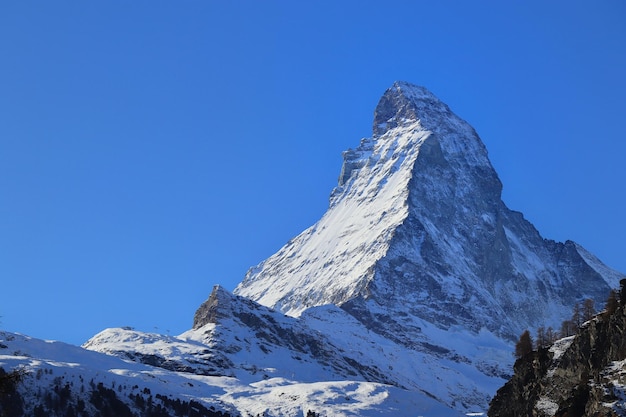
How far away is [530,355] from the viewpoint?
136875mm

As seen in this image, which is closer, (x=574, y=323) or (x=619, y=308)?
(x=619, y=308)

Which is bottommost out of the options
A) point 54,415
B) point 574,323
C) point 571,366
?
point 54,415

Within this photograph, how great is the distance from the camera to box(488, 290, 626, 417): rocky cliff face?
9050 centimetres

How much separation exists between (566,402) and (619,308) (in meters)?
15.0

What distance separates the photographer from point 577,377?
11662cm

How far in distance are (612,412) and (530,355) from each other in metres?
51.9

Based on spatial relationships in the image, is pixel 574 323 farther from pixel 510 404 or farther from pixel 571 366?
pixel 571 366

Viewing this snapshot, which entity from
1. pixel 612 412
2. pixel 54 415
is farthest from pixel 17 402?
pixel 612 412

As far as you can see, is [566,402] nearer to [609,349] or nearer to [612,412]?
[609,349]

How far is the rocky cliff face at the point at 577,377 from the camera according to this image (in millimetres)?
90500

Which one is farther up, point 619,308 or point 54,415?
point 619,308

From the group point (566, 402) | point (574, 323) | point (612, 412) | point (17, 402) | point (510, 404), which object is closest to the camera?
point (612, 412)

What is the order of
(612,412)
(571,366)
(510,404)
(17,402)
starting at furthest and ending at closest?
(17,402), (510,404), (571,366), (612,412)

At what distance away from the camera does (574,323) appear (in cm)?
17700
